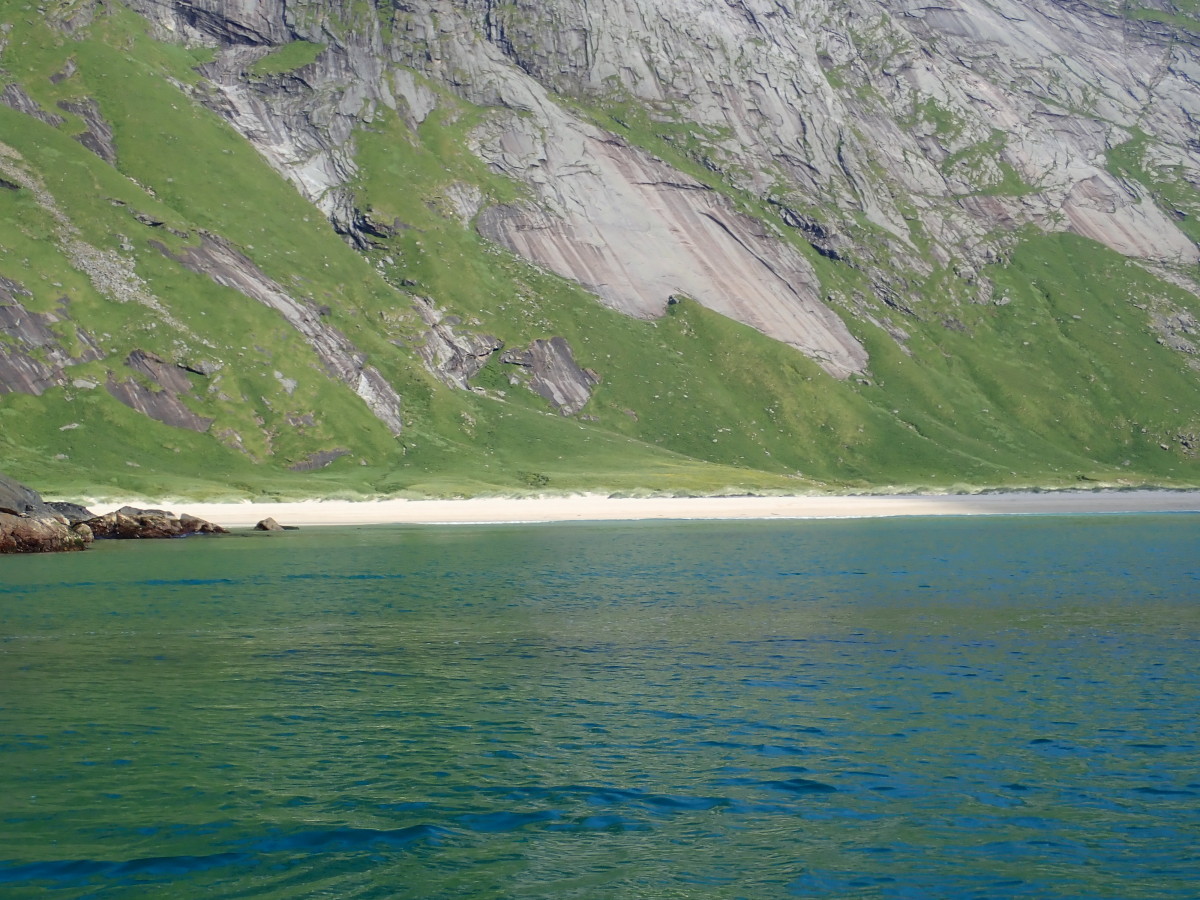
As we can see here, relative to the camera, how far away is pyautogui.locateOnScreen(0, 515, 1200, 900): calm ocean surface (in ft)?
58.9

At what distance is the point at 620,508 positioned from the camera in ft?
452

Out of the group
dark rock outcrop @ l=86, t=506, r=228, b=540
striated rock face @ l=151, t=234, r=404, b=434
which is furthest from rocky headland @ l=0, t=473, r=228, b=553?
striated rock face @ l=151, t=234, r=404, b=434

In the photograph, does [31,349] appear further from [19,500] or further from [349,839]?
[349,839]

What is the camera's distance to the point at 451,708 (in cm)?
2988

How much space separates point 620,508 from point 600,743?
111812 millimetres

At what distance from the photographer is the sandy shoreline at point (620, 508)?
123750 millimetres

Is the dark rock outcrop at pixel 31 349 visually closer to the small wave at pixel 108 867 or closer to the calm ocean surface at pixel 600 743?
the calm ocean surface at pixel 600 743

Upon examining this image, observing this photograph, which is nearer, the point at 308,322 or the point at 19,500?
the point at 19,500

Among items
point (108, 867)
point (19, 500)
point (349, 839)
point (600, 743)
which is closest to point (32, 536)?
point (19, 500)

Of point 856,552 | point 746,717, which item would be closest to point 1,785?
point 746,717

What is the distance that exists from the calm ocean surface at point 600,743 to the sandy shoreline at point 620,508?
68.5 metres

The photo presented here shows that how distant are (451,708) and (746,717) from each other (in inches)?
315

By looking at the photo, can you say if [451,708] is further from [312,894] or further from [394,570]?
[394,570]

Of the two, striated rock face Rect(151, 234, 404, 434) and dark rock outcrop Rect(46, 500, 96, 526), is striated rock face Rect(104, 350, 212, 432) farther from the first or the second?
dark rock outcrop Rect(46, 500, 96, 526)
